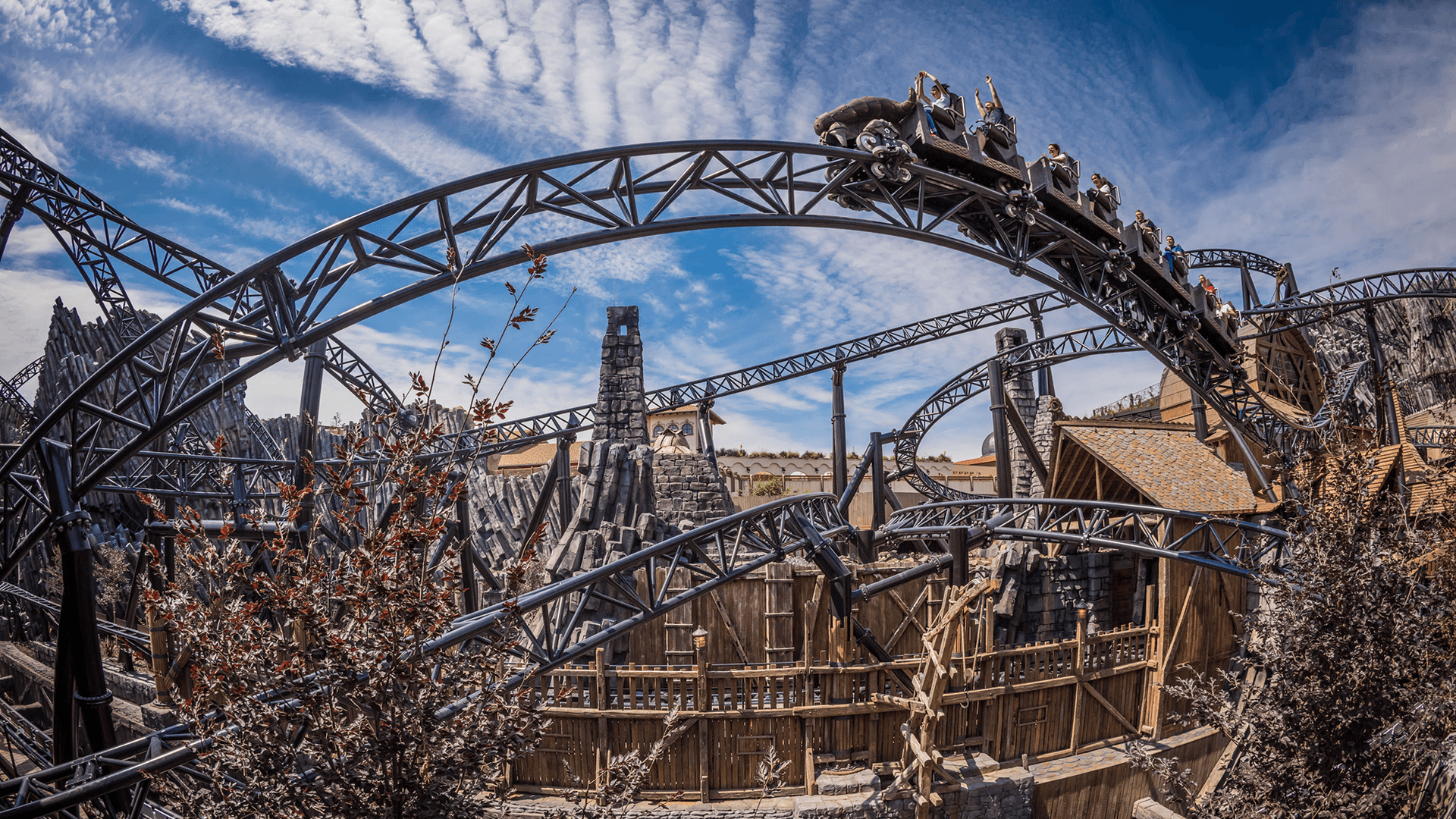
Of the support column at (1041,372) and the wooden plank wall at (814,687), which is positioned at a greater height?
A: the support column at (1041,372)

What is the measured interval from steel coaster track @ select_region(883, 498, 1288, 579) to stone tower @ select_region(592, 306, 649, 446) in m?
5.19

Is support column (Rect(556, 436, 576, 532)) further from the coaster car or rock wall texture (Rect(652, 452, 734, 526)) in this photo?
the coaster car

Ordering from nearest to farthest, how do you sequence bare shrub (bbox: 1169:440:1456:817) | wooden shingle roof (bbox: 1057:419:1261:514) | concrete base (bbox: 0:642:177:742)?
bare shrub (bbox: 1169:440:1456:817) → concrete base (bbox: 0:642:177:742) → wooden shingle roof (bbox: 1057:419:1261:514)

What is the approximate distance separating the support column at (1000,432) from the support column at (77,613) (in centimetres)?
1284

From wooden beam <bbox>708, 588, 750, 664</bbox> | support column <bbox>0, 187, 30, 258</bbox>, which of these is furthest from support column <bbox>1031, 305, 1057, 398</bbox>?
support column <bbox>0, 187, 30, 258</bbox>

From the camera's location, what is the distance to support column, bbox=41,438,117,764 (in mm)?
4223

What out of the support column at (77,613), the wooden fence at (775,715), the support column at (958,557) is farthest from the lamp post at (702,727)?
the support column at (77,613)

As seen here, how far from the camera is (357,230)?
4254 mm

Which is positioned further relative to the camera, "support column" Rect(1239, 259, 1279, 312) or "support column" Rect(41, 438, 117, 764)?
"support column" Rect(1239, 259, 1279, 312)

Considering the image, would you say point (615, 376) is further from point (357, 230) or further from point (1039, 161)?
point (357, 230)

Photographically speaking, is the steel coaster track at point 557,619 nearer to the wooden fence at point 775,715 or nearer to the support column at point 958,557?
the wooden fence at point 775,715

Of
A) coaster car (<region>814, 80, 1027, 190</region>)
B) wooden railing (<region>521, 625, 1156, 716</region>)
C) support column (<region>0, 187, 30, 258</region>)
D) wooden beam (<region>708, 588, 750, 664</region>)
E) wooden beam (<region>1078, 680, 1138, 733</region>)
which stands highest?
coaster car (<region>814, 80, 1027, 190</region>)

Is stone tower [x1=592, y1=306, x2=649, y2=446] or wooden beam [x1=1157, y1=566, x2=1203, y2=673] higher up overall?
stone tower [x1=592, y1=306, x2=649, y2=446]

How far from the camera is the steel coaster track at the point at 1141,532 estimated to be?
7910 mm
